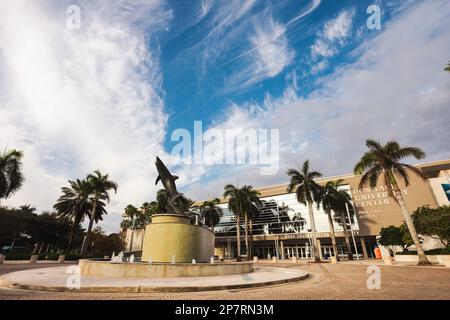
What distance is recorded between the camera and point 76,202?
3669 centimetres

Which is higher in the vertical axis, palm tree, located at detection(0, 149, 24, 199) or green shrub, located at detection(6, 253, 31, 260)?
palm tree, located at detection(0, 149, 24, 199)

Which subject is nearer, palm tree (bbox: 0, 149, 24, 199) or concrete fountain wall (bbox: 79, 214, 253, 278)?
concrete fountain wall (bbox: 79, 214, 253, 278)

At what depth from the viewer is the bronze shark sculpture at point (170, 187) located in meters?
17.1

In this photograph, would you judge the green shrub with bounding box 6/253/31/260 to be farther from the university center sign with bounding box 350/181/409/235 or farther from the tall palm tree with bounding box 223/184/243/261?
the university center sign with bounding box 350/181/409/235

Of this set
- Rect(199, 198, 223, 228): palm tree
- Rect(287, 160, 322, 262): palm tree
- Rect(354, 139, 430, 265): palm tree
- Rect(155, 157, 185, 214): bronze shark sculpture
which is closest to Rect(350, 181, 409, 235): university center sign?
Rect(287, 160, 322, 262): palm tree

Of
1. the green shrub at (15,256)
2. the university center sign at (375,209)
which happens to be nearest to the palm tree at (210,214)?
the university center sign at (375,209)

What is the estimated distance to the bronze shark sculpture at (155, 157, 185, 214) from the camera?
1712 cm

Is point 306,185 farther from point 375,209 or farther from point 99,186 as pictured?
point 99,186

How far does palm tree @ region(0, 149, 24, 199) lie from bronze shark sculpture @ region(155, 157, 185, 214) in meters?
18.7

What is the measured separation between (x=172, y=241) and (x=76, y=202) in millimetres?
30467

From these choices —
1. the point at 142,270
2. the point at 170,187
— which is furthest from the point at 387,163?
the point at 142,270

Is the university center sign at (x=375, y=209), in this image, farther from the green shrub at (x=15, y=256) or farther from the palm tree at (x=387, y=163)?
the green shrub at (x=15, y=256)

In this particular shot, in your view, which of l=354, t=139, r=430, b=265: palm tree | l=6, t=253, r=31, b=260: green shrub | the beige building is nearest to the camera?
l=354, t=139, r=430, b=265: palm tree
